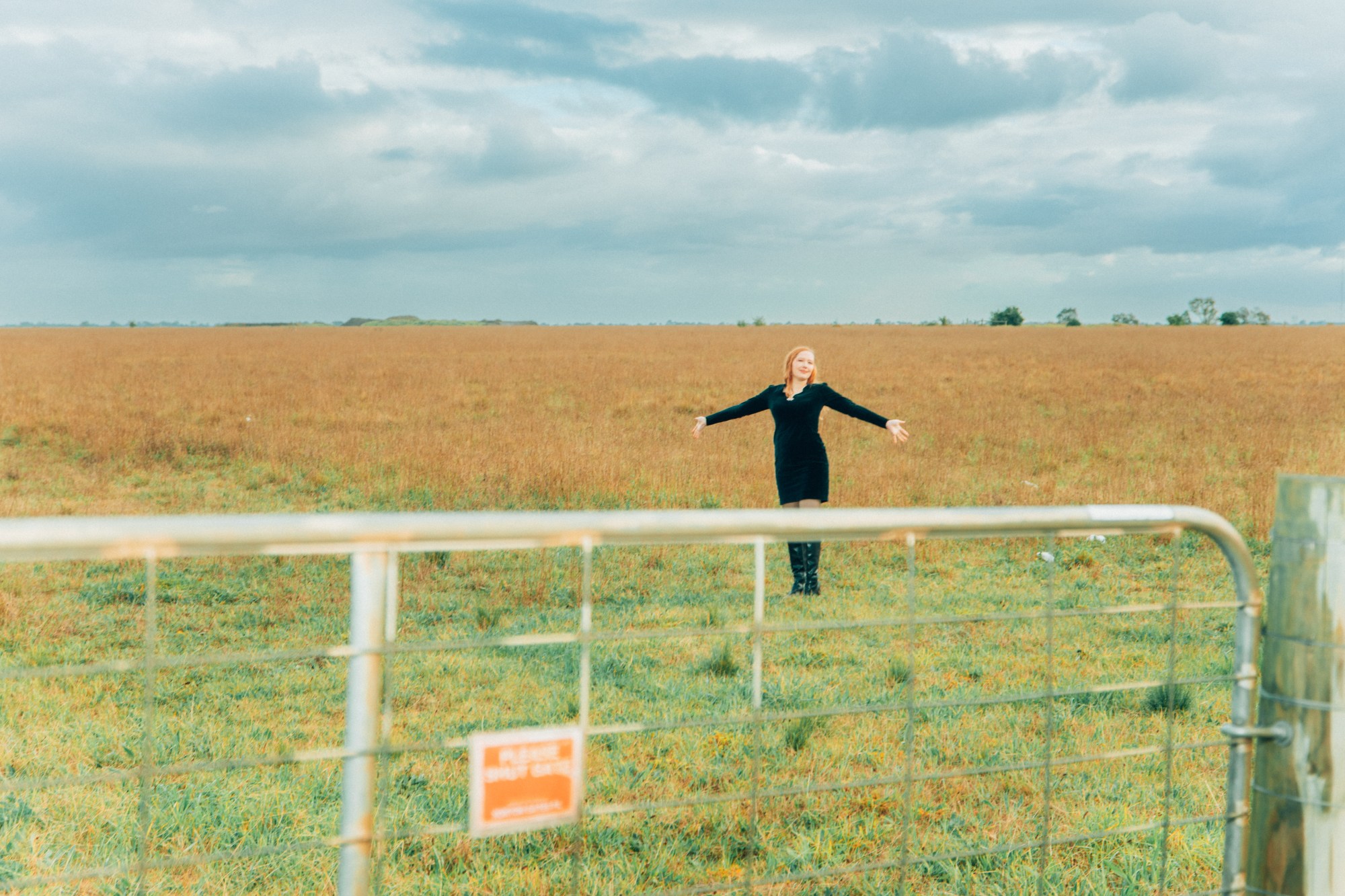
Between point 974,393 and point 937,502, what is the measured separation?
15.1m

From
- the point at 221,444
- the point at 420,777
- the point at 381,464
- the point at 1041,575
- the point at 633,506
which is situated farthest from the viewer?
the point at 221,444

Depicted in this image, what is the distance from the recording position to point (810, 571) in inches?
333

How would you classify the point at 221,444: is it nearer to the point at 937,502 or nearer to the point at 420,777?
the point at 937,502

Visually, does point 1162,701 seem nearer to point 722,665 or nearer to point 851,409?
point 722,665

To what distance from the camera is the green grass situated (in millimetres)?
3861

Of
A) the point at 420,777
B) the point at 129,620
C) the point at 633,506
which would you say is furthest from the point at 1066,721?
the point at 633,506

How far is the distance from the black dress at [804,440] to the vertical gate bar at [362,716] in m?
6.37

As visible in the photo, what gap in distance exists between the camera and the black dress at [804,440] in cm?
822

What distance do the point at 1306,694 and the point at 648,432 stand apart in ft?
54.8

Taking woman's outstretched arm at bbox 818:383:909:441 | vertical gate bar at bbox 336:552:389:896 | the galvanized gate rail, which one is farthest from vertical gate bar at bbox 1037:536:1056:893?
woman's outstretched arm at bbox 818:383:909:441

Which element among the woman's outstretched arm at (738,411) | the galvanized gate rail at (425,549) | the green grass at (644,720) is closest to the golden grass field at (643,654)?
the green grass at (644,720)

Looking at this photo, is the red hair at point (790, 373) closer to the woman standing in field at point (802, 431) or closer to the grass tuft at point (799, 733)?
the woman standing in field at point (802, 431)

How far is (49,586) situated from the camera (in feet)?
Result: 27.3

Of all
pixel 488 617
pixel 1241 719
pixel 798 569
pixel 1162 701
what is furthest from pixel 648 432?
pixel 1241 719
